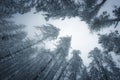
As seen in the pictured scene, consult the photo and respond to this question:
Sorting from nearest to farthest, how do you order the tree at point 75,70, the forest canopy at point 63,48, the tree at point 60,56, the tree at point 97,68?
the forest canopy at point 63,48
the tree at point 97,68
the tree at point 75,70
the tree at point 60,56

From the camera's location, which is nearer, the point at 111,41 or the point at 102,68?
the point at 111,41

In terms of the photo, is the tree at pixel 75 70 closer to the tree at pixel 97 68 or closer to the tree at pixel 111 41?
the tree at pixel 97 68

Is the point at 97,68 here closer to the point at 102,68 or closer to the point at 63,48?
the point at 102,68

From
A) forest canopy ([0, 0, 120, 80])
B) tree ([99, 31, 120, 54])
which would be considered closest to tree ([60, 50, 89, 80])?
forest canopy ([0, 0, 120, 80])

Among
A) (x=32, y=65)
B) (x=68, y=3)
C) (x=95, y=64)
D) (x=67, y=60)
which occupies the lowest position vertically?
(x=32, y=65)

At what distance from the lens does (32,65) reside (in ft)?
94.2

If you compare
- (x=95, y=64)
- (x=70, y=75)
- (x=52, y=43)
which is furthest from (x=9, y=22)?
(x=95, y=64)

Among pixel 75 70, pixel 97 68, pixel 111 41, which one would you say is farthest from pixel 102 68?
pixel 111 41

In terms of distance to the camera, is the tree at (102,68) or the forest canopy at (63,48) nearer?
the forest canopy at (63,48)

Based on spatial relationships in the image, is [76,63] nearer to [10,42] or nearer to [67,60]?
[67,60]

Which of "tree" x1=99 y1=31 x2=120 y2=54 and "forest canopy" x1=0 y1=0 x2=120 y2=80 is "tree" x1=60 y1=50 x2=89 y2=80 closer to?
"forest canopy" x1=0 y1=0 x2=120 y2=80

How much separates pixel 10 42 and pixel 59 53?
1589 cm

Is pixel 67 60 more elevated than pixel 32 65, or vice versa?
pixel 67 60

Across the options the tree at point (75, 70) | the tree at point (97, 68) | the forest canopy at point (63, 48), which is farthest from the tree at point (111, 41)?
the tree at point (75, 70)
